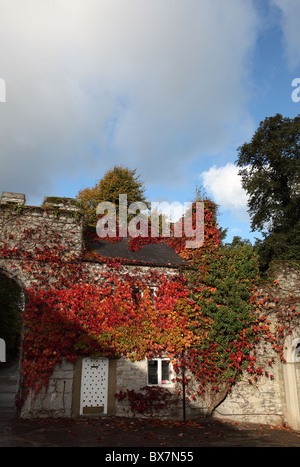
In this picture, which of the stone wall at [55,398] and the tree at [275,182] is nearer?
the stone wall at [55,398]

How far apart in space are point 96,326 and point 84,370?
1.62 metres

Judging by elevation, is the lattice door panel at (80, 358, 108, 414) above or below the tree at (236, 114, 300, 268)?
below

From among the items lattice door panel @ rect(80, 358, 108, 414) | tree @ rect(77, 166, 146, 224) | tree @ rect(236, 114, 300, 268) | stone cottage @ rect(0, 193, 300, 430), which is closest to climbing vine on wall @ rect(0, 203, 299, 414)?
stone cottage @ rect(0, 193, 300, 430)

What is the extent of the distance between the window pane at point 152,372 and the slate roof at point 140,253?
405cm

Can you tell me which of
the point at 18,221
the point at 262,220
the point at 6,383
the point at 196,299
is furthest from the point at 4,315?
the point at 262,220

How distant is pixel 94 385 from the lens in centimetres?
1181

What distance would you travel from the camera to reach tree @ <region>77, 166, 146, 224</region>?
31.6 meters

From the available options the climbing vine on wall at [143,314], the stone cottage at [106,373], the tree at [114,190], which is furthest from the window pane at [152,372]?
the tree at [114,190]

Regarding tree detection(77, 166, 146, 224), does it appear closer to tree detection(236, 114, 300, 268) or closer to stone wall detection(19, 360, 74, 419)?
tree detection(236, 114, 300, 268)

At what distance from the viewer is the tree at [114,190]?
31.6 metres

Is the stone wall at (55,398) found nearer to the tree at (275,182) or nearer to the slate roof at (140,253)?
the slate roof at (140,253)

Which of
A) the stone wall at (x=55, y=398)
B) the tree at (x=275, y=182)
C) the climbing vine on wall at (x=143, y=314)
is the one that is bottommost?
the stone wall at (x=55, y=398)

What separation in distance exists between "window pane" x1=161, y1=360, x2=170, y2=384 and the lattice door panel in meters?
2.29

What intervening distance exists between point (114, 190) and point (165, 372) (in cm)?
2202
